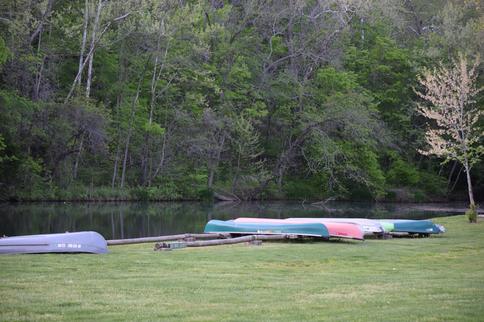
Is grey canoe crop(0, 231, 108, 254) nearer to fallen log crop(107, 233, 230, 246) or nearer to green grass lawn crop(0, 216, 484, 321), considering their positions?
green grass lawn crop(0, 216, 484, 321)

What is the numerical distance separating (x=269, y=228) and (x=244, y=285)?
952cm

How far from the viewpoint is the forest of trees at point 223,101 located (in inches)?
1721

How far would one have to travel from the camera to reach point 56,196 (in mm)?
43719

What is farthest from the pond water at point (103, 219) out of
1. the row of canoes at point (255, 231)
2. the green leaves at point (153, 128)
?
the green leaves at point (153, 128)

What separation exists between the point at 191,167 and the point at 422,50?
19368 millimetres

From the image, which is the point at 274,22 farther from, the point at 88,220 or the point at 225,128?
the point at 88,220

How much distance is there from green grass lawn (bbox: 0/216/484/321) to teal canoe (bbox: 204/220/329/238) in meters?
2.87

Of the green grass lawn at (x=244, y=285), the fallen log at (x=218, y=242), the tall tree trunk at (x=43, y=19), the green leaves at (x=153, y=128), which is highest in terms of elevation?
the tall tree trunk at (x=43, y=19)

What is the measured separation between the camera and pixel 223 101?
53.1m

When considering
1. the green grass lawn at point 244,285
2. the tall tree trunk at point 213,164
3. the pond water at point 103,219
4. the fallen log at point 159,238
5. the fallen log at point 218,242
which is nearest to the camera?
the green grass lawn at point 244,285

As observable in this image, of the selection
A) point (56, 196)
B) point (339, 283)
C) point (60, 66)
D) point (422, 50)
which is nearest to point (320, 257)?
point (339, 283)

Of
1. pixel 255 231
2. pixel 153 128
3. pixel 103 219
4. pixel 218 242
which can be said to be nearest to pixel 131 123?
pixel 153 128

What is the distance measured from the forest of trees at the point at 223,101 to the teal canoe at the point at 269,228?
870 inches

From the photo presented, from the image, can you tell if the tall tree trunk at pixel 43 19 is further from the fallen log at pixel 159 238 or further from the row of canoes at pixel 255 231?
the fallen log at pixel 159 238
